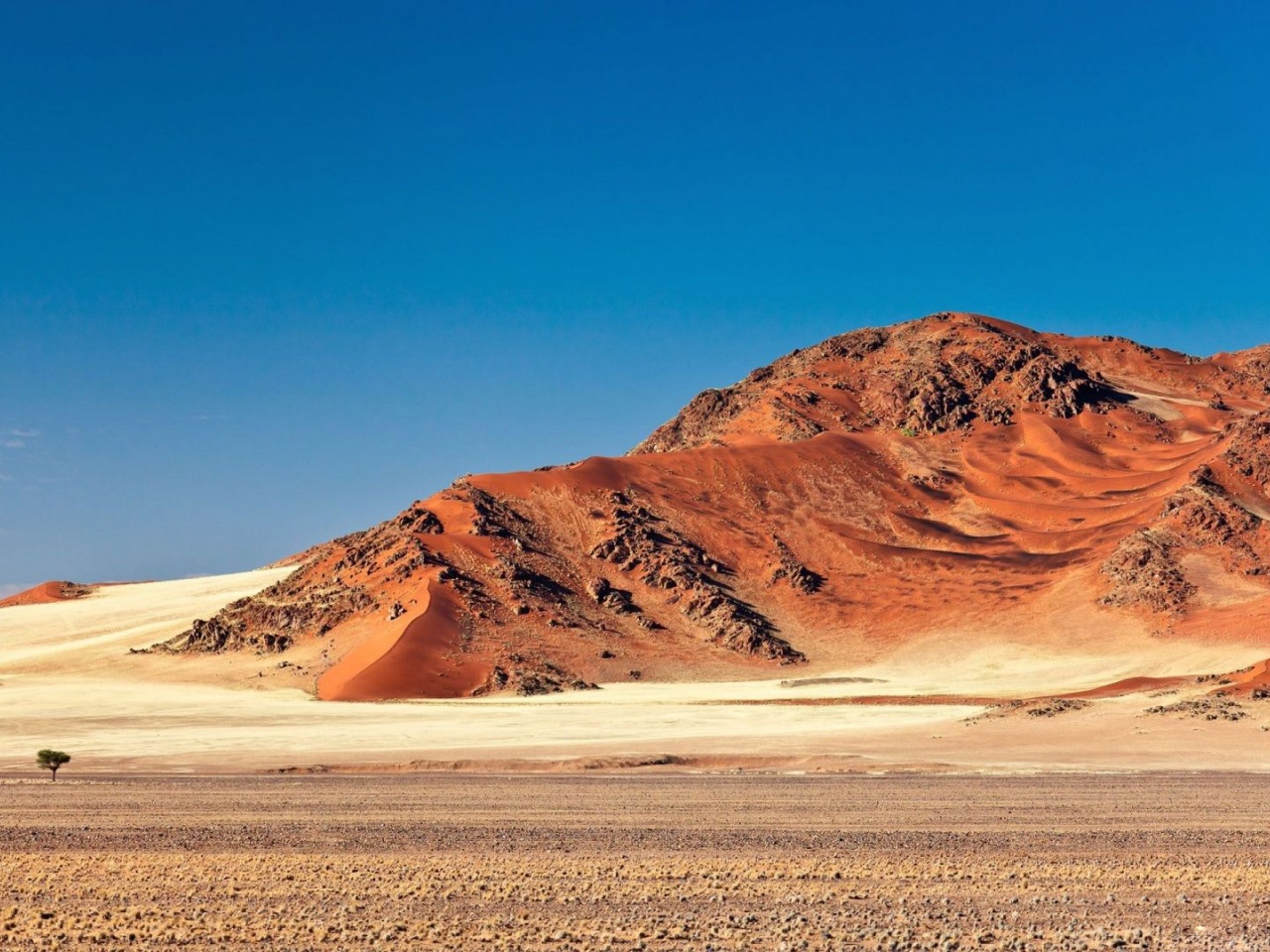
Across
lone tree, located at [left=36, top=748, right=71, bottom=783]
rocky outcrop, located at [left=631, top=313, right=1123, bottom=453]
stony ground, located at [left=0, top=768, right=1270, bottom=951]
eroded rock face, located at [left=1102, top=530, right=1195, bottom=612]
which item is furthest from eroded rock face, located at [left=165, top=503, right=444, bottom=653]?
stony ground, located at [left=0, top=768, right=1270, bottom=951]

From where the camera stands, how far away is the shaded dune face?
80.1 meters

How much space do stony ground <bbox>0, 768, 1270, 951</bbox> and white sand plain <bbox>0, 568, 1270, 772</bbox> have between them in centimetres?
792

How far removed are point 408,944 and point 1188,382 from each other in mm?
141563

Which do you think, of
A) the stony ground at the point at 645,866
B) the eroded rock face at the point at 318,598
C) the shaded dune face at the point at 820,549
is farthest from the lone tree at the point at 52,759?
the eroded rock face at the point at 318,598

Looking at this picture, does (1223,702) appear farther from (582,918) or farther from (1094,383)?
(1094,383)

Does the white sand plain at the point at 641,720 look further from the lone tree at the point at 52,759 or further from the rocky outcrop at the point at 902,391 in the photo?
the rocky outcrop at the point at 902,391

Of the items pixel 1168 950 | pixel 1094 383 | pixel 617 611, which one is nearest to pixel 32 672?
pixel 617 611

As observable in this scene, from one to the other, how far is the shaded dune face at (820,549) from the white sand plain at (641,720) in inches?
153

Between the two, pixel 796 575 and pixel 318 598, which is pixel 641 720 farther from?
pixel 796 575

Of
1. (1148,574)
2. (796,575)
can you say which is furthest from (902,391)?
(1148,574)

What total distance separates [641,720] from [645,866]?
1402 inches

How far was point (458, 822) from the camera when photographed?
2705 cm

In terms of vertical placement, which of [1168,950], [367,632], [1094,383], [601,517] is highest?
[1094,383]

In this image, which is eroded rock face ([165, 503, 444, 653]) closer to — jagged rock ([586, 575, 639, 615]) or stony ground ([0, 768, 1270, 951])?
jagged rock ([586, 575, 639, 615])
